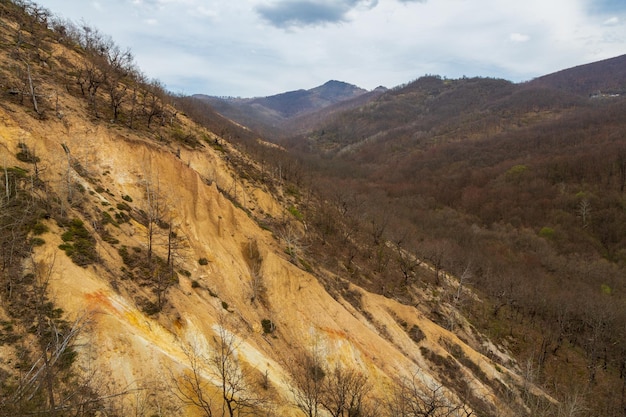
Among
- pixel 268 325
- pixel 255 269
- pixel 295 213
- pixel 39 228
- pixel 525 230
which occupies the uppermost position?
pixel 39 228

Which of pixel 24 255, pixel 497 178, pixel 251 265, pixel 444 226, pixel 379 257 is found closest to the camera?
pixel 24 255

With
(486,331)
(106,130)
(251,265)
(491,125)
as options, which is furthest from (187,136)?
(491,125)

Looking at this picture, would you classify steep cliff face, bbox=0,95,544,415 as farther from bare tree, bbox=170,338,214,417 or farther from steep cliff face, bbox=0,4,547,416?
bare tree, bbox=170,338,214,417

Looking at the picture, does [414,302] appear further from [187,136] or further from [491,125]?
[491,125]

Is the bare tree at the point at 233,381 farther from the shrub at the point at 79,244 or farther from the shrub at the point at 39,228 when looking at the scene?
the shrub at the point at 39,228

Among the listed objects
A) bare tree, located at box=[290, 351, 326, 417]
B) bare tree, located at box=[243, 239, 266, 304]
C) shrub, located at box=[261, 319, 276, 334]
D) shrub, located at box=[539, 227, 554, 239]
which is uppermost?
bare tree, located at box=[243, 239, 266, 304]

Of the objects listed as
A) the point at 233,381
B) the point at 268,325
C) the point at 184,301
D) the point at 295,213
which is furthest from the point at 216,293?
the point at 295,213

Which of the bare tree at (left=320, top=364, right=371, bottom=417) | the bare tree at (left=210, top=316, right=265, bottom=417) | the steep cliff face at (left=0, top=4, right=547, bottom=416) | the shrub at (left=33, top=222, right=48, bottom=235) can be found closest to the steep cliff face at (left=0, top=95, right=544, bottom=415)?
the steep cliff face at (left=0, top=4, right=547, bottom=416)

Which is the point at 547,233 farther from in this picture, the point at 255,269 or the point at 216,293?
the point at 216,293
